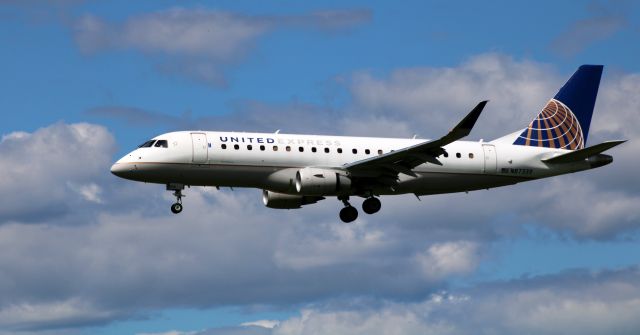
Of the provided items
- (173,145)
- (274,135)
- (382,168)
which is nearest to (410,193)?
(382,168)

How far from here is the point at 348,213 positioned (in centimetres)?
6838

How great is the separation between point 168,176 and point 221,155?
2.70 m

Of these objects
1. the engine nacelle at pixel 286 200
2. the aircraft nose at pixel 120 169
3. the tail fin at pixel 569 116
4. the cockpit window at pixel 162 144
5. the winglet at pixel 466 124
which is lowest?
the winglet at pixel 466 124

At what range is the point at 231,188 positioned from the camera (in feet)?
210

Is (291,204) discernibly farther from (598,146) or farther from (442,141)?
(598,146)

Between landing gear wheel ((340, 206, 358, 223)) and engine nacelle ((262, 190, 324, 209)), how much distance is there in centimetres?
145

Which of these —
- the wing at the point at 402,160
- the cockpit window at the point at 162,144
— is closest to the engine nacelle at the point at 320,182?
the wing at the point at 402,160

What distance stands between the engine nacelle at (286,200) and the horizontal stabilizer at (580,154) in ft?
40.7

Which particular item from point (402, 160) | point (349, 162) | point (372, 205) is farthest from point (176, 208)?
point (402, 160)

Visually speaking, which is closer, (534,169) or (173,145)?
(173,145)

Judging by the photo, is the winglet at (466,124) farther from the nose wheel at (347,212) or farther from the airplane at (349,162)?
the nose wheel at (347,212)

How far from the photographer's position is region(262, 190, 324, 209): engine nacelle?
226ft

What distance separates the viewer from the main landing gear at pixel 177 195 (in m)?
63.5

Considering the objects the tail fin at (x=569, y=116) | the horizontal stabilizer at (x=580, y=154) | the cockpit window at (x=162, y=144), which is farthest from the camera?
the tail fin at (x=569, y=116)
